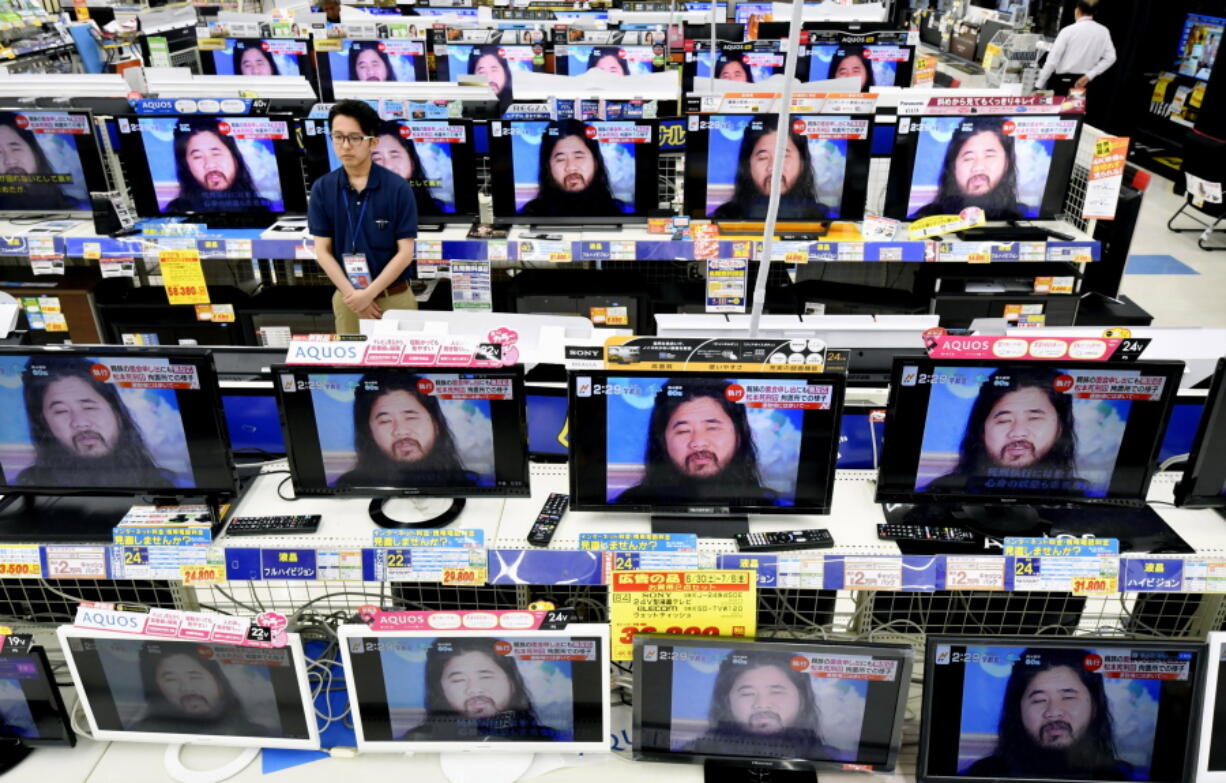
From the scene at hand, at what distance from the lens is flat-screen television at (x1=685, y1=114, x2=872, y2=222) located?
4.41 metres

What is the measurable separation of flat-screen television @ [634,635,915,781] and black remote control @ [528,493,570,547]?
12.6 inches

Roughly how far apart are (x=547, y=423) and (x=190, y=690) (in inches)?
41.9

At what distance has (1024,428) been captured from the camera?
207 centimetres

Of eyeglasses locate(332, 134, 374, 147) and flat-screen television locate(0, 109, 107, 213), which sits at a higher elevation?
eyeglasses locate(332, 134, 374, 147)

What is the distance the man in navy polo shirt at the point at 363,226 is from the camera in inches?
152

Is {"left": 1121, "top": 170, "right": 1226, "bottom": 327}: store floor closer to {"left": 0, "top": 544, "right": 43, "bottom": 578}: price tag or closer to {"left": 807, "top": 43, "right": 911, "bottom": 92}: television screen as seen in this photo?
{"left": 807, "top": 43, "right": 911, "bottom": 92}: television screen

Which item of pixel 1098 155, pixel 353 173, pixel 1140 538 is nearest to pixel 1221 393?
pixel 1140 538

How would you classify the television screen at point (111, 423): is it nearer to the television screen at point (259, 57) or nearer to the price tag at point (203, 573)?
the price tag at point (203, 573)

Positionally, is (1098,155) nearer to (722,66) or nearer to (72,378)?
(722,66)

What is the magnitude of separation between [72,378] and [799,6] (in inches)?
68.4

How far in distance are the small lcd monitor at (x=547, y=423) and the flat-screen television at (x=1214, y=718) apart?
1517mm

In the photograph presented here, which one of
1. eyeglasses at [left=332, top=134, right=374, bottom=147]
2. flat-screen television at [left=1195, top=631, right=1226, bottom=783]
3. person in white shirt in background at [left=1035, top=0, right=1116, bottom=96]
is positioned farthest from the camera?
person in white shirt in background at [left=1035, top=0, right=1116, bottom=96]

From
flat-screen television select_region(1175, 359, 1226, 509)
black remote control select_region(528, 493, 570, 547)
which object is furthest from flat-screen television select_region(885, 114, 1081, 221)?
black remote control select_region(528, 493, 570, 547)

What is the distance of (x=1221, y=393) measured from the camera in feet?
6.54
